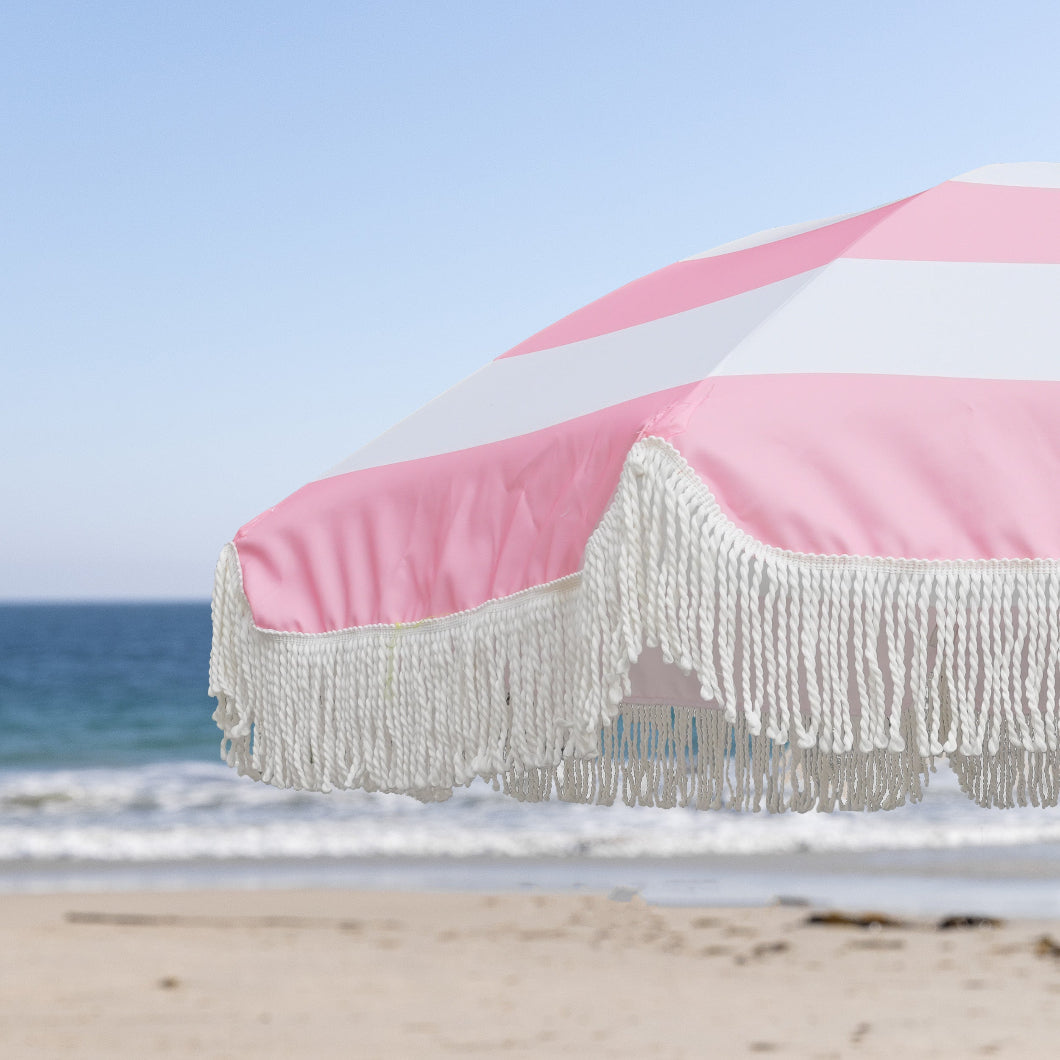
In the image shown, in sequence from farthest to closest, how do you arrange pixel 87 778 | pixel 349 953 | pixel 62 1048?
pixel 87 778 → pixel 349 953 → pixel 62 1048

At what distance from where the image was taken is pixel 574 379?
4.77 feet

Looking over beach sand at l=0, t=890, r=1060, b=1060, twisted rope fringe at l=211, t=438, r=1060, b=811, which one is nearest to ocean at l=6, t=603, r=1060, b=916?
beach sand at l=0, t=890, r=1060, b=1060

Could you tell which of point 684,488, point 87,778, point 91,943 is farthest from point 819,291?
point 87,778

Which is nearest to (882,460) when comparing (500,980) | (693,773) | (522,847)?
(693,773)

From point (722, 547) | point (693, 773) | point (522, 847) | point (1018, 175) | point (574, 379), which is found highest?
point (1018, 175)

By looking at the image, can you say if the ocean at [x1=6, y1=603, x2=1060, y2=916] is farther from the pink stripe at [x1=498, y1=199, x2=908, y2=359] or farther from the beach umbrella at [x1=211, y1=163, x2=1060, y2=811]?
the beach umbrella at [x1=211, y1=163, x2=1060, y2=811]

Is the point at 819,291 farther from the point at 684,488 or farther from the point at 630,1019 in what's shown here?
the point at 630,1019

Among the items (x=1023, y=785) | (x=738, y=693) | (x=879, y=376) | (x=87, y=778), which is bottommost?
(x=87, y=778)

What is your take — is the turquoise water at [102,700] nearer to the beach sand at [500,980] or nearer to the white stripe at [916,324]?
the beach sand at [500,980]

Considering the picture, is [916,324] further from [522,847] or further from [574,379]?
[522,847]

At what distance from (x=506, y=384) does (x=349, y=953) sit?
204 inches

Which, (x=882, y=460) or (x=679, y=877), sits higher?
(x=882, y=460)

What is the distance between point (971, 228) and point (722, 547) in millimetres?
641

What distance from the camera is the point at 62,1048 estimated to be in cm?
483
